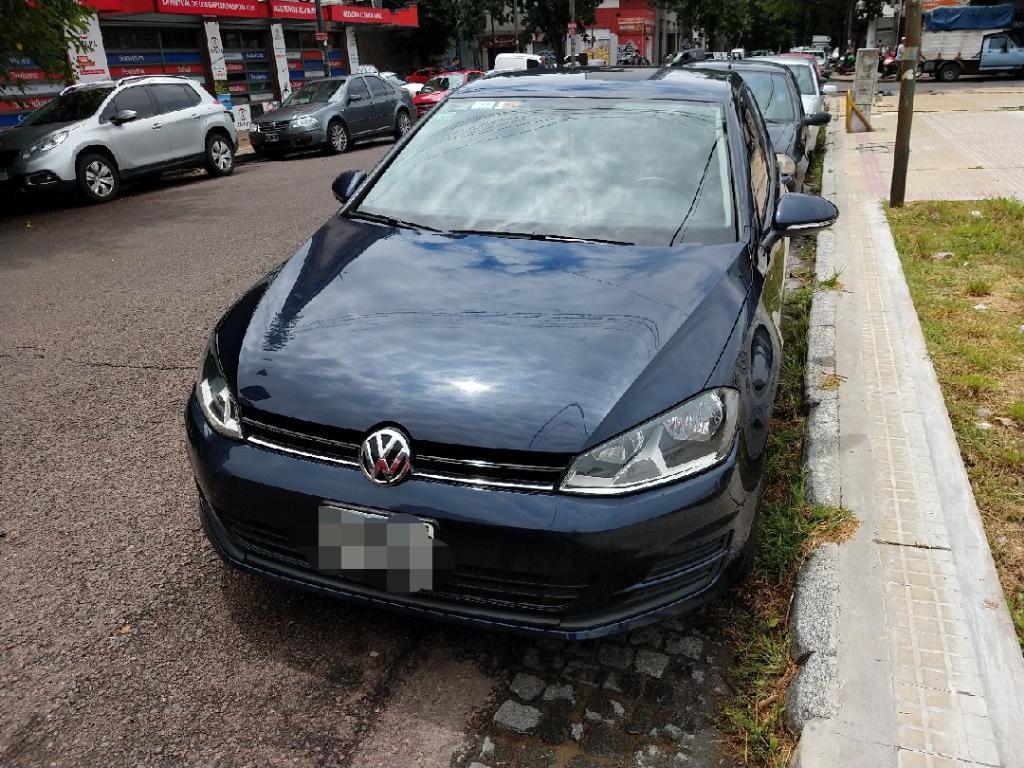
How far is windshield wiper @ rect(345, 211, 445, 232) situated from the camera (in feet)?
10.8

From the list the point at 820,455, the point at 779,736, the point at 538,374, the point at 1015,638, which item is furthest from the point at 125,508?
the point at 1015,638

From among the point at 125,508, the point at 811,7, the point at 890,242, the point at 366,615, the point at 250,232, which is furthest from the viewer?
the point at 811,7

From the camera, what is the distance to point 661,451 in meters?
2.19

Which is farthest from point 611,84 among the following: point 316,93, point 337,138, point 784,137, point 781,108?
point 316,93

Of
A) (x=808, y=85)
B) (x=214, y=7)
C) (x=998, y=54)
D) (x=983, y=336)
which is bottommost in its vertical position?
(x=983, y=336)

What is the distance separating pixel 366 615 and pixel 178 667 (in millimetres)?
577

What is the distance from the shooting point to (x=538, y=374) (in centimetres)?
227

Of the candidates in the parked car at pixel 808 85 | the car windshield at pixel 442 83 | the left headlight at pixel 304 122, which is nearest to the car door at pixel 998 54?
the car windshield at pixel 442 83

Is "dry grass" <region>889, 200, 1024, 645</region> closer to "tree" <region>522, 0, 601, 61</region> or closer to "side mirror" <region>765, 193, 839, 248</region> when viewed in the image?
"side mirror" <region>765, 193, 839, 248</region>

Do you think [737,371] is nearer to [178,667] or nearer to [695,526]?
[695,526]

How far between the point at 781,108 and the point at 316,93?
11230mm

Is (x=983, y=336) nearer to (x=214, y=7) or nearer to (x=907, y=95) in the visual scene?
(x=907, y=95)

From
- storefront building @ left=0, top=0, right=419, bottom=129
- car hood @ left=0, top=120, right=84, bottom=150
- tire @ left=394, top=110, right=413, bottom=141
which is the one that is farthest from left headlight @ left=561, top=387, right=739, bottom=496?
storefront building @ left=0, top=0, right=419, bottom=129

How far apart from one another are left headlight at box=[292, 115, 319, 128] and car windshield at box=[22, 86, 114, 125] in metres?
4.40
